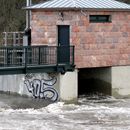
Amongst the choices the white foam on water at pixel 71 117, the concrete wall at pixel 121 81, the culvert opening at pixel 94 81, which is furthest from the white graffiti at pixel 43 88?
the concrete wall at pixel 121 81

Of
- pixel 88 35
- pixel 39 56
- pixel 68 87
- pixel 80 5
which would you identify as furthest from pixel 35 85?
pixel 80 5

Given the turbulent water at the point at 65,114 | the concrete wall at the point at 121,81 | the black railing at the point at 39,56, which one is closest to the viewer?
the turbulent water at the point at 65,114

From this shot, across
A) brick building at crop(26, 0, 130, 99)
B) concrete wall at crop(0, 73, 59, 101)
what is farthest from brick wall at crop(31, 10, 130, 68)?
concrete wall at crop(0, 73, 59, 101)

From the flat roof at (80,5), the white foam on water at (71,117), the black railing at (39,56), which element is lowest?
the white foam on water at (71,117)

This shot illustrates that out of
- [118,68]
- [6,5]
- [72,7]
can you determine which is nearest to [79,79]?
[118,68]

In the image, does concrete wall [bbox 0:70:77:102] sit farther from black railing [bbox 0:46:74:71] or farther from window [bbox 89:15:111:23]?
window [bbox 89:15:111:23]

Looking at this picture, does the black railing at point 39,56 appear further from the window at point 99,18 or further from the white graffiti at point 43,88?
the window at point 99,18

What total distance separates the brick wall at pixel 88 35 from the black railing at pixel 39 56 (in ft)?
2.57

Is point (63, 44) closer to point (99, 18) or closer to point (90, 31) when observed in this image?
point (90, 31)

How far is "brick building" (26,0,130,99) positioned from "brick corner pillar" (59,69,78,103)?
84 centimetres

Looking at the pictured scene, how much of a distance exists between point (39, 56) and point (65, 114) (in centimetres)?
398

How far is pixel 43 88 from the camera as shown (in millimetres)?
31703

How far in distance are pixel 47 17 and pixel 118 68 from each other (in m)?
4.89

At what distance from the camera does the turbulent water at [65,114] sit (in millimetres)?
24594
